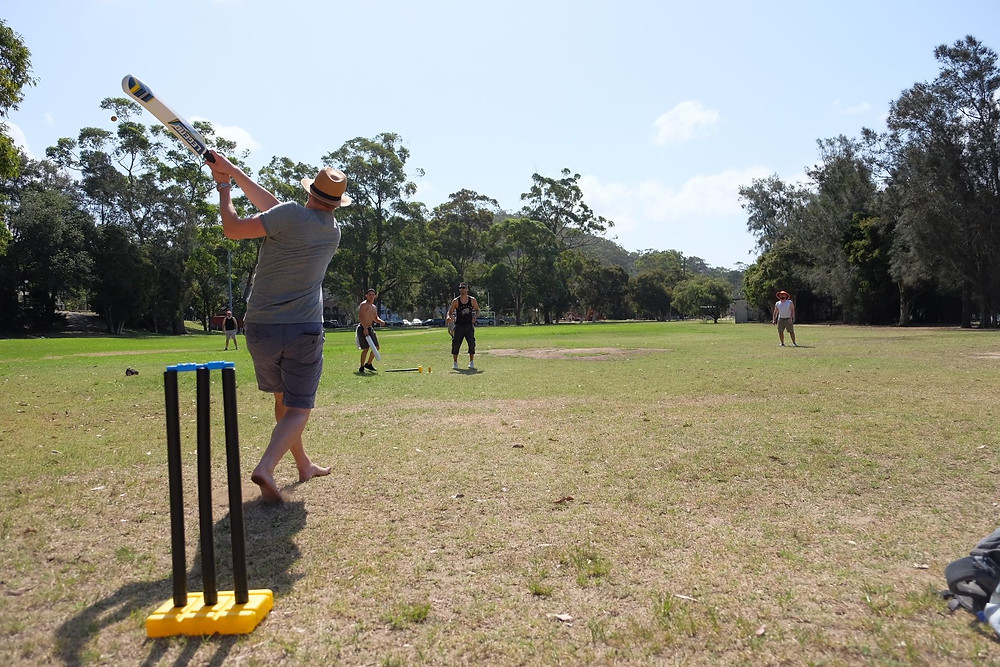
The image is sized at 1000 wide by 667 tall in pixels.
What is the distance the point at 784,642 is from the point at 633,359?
15.4 m

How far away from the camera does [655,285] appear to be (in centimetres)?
10212

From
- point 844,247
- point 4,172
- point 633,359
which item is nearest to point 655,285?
point 844,247

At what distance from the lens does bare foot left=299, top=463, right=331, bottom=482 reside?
17.9 ft

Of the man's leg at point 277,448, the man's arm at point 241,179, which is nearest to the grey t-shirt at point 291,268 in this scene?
the man's arm at point 241,179

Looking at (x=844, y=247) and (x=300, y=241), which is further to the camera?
(x=844, y=247)

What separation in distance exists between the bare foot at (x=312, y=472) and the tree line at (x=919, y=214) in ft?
149

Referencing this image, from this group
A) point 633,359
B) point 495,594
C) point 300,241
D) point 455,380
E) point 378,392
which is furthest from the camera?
point 633,359

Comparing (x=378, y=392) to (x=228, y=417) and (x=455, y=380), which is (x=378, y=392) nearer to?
(x=455, y=380)

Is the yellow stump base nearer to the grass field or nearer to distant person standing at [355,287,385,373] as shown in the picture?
the grass field

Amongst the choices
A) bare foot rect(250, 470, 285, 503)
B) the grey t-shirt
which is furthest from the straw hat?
bare foot rect(250, 470, 285, 503)

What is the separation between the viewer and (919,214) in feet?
137

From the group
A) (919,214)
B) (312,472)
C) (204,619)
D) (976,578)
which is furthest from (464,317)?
(919,214)

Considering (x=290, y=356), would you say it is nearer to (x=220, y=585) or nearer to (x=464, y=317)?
(x=220, y=585)

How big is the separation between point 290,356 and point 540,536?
2.04 m
